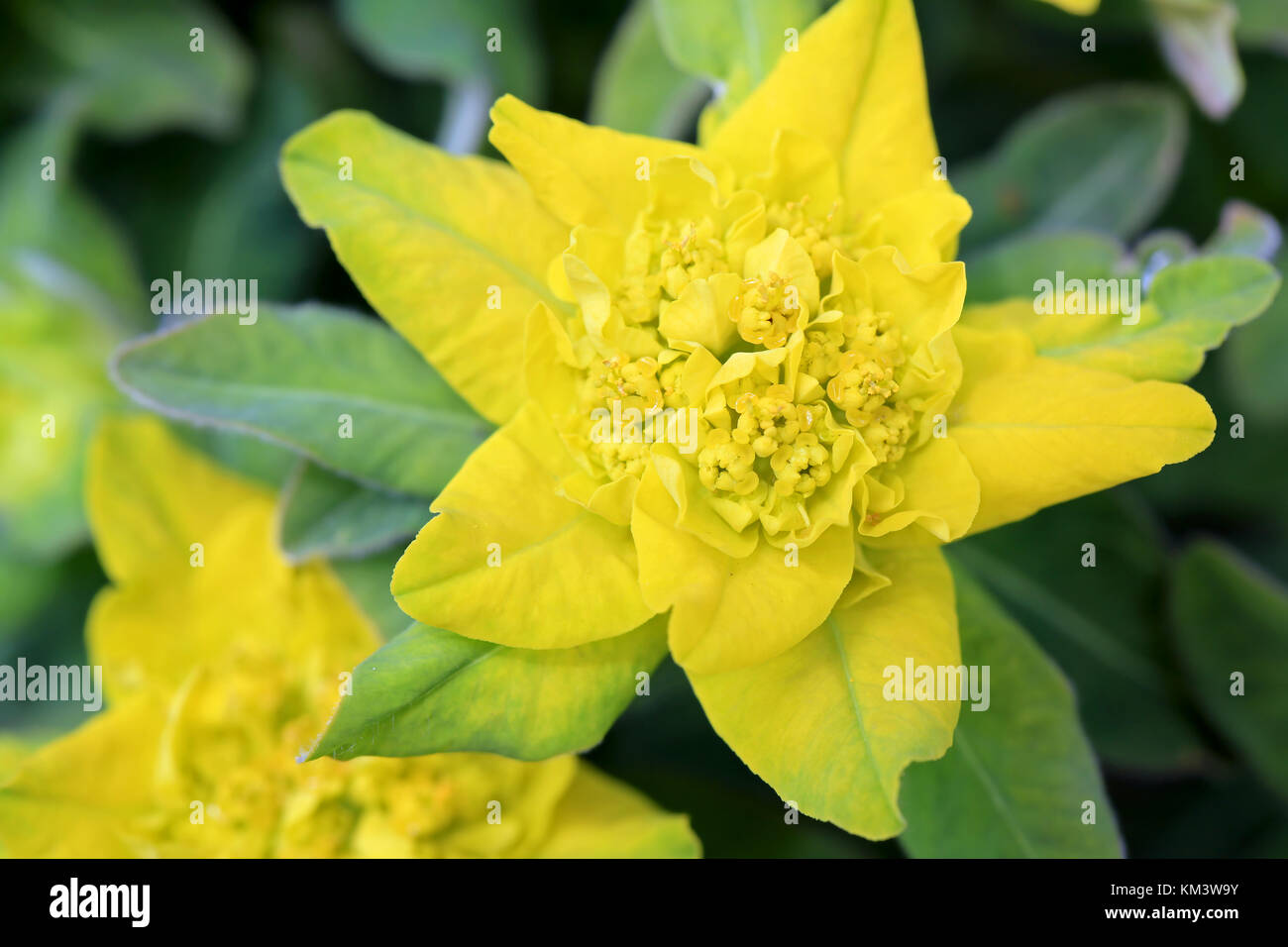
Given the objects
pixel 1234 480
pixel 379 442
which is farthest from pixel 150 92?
pixel 1234 480

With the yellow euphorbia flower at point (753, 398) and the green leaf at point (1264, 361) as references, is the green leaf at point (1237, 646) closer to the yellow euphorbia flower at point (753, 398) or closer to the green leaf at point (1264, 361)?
the green leaf at point (1264, 361)

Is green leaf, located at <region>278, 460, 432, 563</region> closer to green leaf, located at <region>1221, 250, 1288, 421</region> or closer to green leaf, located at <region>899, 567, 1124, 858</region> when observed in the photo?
green leaf, located at <region>899, 567, 1124, 858</region>

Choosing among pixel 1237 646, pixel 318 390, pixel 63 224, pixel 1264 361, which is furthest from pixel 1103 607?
pixel 63 224

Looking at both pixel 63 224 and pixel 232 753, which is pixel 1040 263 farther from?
pixel 63 224

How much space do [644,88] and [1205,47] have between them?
0.64 meters

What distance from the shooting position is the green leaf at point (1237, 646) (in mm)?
1294

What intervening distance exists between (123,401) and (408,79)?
0.66 m

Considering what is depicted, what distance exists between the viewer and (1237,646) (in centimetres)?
131

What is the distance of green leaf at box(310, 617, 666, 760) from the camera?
0.83 m

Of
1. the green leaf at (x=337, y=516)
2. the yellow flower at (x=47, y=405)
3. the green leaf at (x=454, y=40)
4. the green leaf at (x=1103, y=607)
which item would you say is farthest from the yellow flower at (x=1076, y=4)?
the yellow flower at (x=47, y=405)

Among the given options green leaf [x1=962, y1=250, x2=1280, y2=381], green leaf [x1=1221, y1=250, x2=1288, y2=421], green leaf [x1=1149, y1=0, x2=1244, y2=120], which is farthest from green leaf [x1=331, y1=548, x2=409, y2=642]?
green leaf [x1=1221, y1=250, x2=1288, y2=421]

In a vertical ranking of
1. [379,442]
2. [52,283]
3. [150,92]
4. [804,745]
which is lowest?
[804,745]

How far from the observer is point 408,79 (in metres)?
1.74
